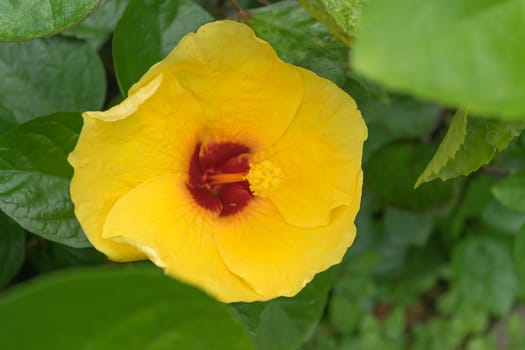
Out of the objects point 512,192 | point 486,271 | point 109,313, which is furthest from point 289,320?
point 486,271

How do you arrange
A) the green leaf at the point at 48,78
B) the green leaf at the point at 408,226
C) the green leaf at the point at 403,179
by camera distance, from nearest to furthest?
the green leaf at the point at 48,78 < the green leaf at the point at 403,179 < the green leaf at the point at 408,226

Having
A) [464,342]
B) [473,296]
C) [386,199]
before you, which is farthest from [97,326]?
[464,342]

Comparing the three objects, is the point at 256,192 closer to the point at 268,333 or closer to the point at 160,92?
the point at 160,92

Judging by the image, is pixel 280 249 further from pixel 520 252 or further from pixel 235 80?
pixel 520 252

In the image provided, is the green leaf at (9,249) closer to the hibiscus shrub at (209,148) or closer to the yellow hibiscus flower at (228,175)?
the hibiscus shrub at (209,148)

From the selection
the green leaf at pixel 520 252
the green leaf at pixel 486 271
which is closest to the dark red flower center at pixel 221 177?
the green leaf at pixel 520 252
